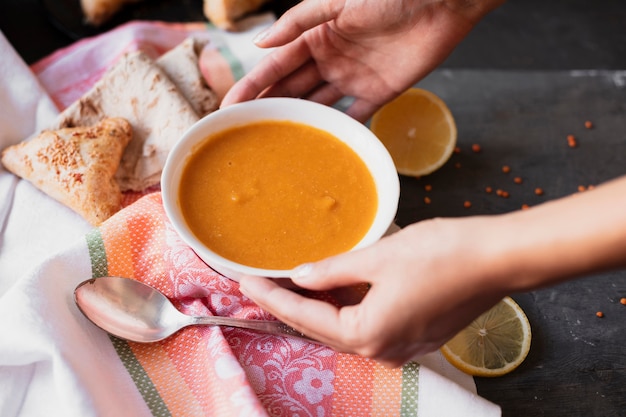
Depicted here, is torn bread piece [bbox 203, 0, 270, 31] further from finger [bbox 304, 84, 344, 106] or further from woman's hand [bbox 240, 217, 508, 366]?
woman's hand [bbox 240, 217, 508, 366]

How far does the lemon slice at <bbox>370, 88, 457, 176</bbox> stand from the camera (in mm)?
2545

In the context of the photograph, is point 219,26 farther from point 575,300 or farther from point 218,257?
point 575,300

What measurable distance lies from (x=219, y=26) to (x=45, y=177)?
1.18m

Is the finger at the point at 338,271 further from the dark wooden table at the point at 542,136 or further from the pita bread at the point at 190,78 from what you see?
the pita bread at the point at 190,78

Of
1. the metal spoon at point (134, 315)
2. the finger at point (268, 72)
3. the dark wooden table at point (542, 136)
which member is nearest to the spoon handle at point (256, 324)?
the metal spoon at point (134, 315)

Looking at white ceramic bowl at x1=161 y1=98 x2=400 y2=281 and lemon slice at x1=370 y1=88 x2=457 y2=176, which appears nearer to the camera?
white ceramic bowl at x1=161 y1=98 x2=400 y2=281

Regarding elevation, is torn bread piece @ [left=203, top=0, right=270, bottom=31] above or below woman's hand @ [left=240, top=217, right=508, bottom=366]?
above

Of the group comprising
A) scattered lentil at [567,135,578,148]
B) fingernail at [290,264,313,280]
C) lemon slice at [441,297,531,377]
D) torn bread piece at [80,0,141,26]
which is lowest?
scattered lentil at [567,135,578,148]

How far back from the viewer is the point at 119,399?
71.7 inches

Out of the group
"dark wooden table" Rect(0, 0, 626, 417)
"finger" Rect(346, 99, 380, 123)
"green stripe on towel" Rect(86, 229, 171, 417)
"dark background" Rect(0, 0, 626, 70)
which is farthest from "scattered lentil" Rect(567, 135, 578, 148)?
"green stripe on towel" Rect(86, 229, 171, 417)

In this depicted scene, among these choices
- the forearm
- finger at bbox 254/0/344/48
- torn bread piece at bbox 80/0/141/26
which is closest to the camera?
the forearm

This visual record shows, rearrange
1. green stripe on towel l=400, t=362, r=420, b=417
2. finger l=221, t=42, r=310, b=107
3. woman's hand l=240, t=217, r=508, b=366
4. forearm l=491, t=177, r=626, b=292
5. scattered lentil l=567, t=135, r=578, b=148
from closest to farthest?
forearm l=491, t=177, r=626, b=292 < woman's hand l=240, t=217, r=508, b=366 < green stripe on towel l=400, t=362, r=420, b=417 < finger l=221, t=42, r=310, b=107 < scattered lentil l=567, t=135, r=578, b=148

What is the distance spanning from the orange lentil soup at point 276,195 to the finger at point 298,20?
0.29m

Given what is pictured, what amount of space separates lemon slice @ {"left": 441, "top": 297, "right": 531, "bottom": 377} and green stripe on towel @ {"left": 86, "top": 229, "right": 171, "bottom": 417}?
2.94 feet
